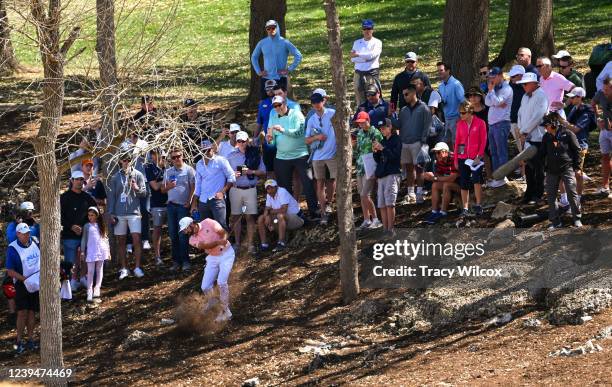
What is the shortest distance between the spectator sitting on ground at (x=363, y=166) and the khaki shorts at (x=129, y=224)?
145 inches

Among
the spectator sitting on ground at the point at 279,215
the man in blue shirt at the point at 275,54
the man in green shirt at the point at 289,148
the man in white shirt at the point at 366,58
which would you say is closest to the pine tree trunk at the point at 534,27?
the man in white shirt at the point at 366,58

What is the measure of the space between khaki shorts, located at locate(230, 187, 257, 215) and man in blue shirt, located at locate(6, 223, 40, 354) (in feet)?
10.2

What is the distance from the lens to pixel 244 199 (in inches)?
723

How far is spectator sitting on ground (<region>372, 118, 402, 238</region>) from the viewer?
1697 cm

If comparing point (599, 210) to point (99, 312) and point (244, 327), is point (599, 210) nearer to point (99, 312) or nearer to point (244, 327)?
point (244, 327)

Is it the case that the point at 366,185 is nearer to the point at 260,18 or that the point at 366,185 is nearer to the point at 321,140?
the point at 321,140

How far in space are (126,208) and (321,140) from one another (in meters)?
3.28

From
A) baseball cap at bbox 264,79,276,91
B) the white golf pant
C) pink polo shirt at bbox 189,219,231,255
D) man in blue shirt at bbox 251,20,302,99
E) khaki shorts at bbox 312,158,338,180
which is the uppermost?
man in blue shirt at bbox 251,20,302,99

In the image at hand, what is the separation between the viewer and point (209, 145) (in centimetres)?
1773

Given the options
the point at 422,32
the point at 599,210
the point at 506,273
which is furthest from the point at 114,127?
the point at 422,32

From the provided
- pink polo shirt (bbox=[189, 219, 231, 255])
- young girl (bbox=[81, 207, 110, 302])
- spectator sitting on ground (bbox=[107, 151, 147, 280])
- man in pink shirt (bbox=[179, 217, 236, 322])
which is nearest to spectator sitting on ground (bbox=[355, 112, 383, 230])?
man in pink shirt (bbox=[179, 217, 236, 322])

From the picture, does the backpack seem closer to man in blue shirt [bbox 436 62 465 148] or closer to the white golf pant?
the white golf pant

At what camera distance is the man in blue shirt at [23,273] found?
56.4ft

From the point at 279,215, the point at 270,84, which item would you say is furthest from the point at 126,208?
the point at 270,84
